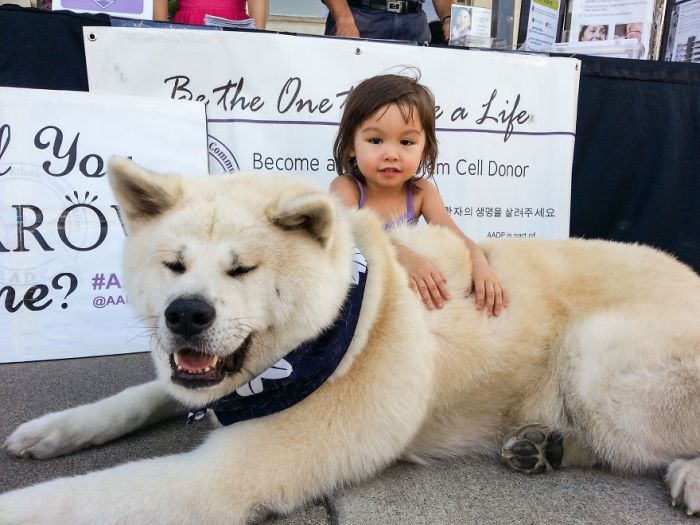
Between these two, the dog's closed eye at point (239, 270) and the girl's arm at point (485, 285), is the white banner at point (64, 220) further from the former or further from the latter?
the girl's arm at point (485, 285)

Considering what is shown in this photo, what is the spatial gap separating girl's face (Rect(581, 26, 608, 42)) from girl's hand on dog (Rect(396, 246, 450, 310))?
147 inches

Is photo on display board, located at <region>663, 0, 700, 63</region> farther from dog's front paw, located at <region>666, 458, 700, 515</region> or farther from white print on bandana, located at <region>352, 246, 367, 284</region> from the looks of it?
white print on bandana, located at <region>352, 246, 367, 284</region>

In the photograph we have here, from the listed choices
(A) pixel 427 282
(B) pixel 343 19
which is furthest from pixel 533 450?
(B) pixel 343 19

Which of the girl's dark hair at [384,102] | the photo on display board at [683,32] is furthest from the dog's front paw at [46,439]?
the photo on display board at [683,32]

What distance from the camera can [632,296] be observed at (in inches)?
82.9

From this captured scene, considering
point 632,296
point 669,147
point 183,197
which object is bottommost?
point 632,296

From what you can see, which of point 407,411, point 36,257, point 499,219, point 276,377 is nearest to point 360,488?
point 407,411

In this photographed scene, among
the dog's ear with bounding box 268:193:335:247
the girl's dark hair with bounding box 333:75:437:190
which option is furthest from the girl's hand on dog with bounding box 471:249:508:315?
the girl's dark hair with bounding box 333:75:437:190

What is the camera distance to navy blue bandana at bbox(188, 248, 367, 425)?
1.69 meters

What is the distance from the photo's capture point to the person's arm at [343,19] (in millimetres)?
4234

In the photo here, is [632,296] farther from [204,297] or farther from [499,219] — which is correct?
[499,219]

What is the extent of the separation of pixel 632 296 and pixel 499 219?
2.19 metres

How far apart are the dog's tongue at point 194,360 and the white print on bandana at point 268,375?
0.52ft

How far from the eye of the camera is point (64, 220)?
10.7 ft
